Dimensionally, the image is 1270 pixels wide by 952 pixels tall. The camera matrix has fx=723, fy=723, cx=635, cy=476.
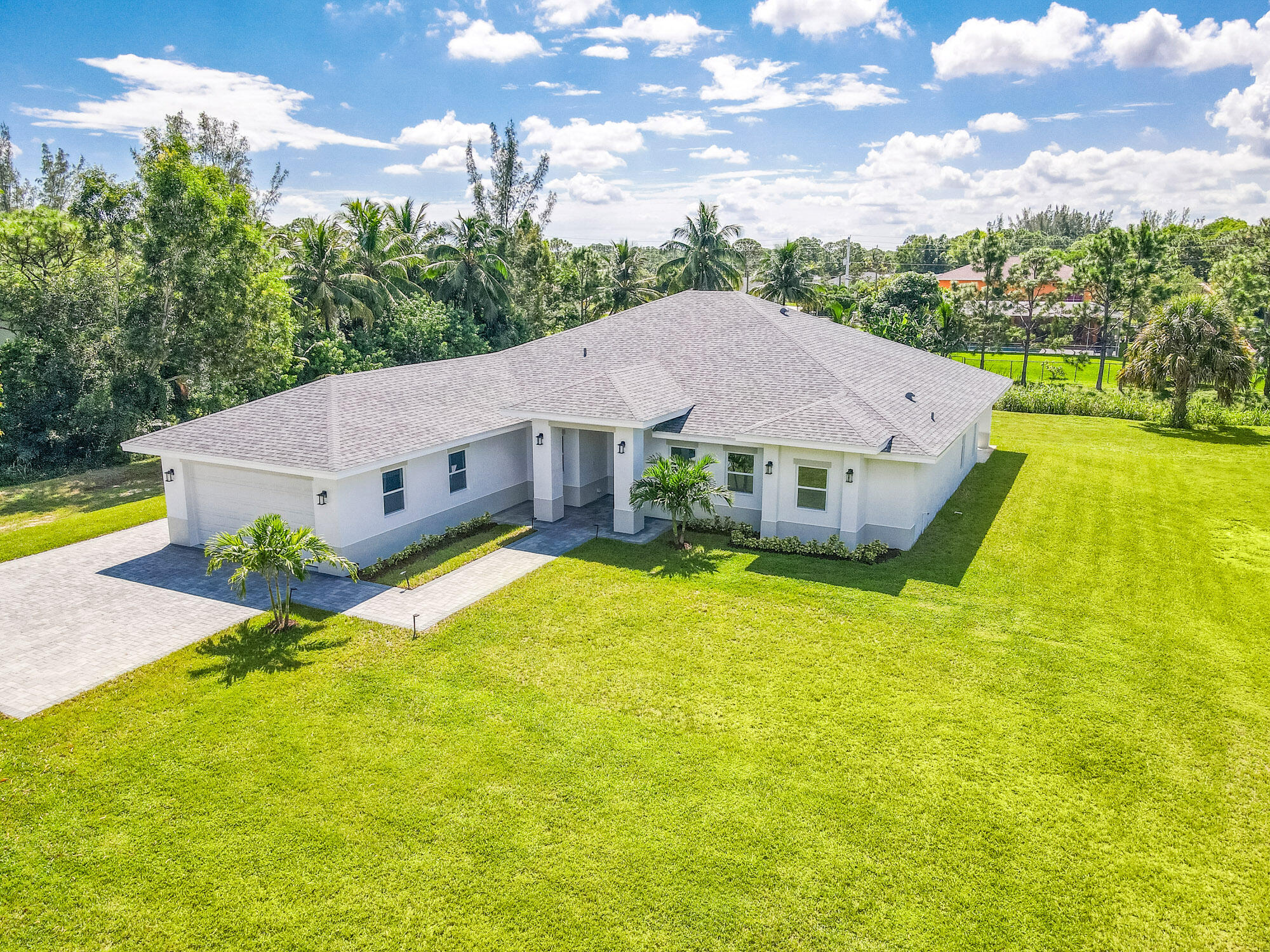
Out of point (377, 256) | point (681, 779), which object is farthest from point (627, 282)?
point (681, 779)

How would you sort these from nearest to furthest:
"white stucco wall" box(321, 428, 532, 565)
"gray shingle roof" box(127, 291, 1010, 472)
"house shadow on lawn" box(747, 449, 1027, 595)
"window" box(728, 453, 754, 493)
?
1. "white stucco wall" box(321, 428, 532, 565)
2. "house shadow on lawn" box(747, 449, 1027, 595)
3. "gray shingle roof" box(127, 291, 1010, 472)
4. "window" box(728, 453, 754, 493)

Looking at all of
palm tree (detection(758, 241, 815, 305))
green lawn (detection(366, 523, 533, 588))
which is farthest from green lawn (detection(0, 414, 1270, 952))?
palm tree (detection(758, 241, 815, 305))

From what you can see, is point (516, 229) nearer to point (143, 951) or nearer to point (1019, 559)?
point (1019, 559)

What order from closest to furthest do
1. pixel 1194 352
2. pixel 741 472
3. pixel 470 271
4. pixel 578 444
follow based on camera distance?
pixel 741 472 → pixel 578 444 → pixel 1194 352 → pixel 470 271

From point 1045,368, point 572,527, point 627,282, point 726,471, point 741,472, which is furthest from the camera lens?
point 1045,368

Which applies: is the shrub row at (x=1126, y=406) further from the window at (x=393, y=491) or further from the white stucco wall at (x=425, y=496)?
the window at (x=393, y=491)

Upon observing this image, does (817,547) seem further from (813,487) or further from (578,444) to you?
(578,444)

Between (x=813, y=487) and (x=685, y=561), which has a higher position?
(x=813, y=487)

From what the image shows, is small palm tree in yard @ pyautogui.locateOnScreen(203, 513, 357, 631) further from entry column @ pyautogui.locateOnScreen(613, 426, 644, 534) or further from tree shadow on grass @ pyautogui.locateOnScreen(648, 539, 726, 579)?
entry column @ pyautogui.locateOnScreen(613, 426, 644, 534)
